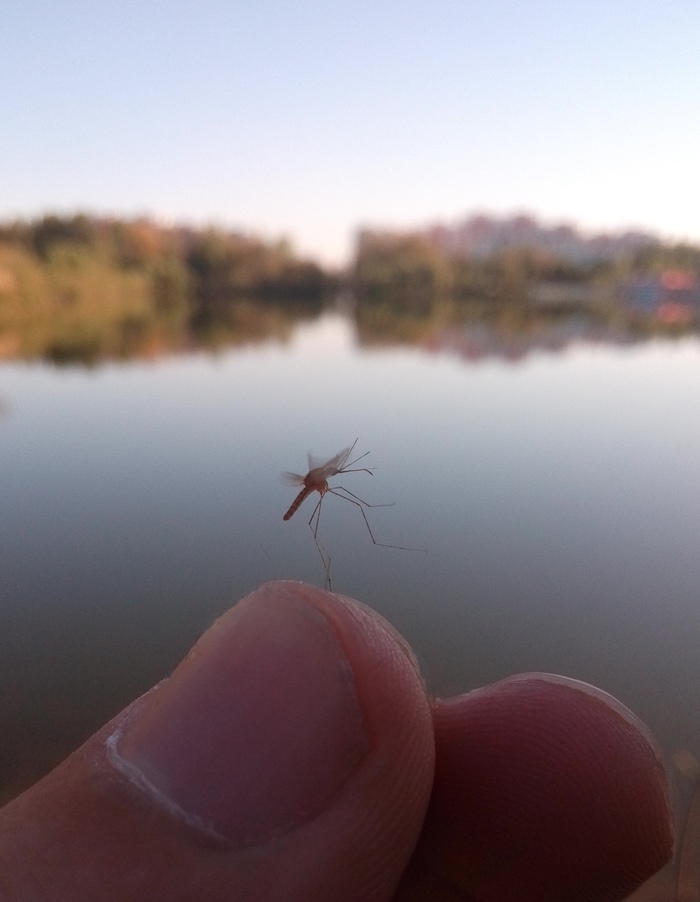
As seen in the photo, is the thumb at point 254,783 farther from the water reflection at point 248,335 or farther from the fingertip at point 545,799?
the water reflection at point 248,335

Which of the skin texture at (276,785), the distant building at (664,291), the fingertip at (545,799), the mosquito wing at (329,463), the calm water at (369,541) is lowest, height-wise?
the calm water at (369,541)

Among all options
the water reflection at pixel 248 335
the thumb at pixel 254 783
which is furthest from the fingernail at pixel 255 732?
the water reflection at pixel 248 335

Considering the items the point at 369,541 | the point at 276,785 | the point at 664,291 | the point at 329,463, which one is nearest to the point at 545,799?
the point at 276,785

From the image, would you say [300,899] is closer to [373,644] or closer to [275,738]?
[275,738]

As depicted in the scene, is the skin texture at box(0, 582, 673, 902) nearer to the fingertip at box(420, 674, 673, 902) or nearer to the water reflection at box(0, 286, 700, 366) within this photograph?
the fingertip at box(420, 674, 673, 902)

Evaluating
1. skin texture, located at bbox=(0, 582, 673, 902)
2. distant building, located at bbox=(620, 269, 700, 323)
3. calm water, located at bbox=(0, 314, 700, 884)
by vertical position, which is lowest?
calm water, located at bbox=(0, 314, 700, 884)

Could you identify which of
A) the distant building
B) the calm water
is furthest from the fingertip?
the distant building

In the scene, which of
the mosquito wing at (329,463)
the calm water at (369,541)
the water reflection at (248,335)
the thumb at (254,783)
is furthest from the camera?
the water reflection at (248,335)

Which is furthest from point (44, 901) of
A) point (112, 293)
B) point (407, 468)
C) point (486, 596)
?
point (112, 293)
